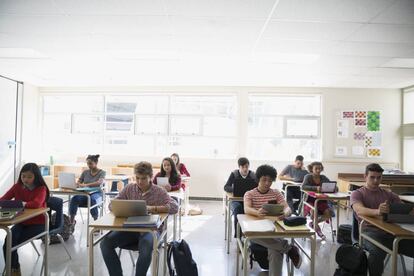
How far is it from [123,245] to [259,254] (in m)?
1.34

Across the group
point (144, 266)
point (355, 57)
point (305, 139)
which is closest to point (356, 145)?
point (305, 139)

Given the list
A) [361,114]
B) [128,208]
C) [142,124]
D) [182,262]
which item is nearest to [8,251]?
[128,208]

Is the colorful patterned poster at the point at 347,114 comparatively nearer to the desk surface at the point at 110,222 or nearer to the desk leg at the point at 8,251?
the desk surface at the point at 110,222

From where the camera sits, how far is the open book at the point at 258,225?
80.7 inches

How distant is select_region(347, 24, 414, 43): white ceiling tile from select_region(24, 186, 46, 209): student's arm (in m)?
4.04

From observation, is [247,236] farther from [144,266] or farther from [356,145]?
[356,145]

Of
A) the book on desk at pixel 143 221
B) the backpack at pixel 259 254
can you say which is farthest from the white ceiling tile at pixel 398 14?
the book on desk at pixel 143 221

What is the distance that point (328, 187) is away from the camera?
3879 mm

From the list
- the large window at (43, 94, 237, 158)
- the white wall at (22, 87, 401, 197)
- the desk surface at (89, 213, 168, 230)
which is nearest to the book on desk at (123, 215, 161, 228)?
the desk surface at (89, 213, 168, 230)

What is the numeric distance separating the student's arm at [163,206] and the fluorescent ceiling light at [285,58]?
2.79 meters

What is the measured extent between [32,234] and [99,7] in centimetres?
241

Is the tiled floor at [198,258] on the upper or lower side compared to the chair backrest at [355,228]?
lower

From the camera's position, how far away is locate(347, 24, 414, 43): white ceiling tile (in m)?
3.12

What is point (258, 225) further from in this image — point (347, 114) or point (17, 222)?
point (347, 114)
